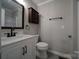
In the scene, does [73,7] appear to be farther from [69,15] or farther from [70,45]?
[70,45]

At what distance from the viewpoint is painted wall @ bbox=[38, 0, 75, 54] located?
2375mm

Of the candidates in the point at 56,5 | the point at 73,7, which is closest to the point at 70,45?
the point at 73,7

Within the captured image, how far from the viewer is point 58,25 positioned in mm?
2668

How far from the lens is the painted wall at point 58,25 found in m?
2.38

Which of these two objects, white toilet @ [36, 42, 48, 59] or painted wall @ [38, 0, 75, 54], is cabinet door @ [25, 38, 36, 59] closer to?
white toilet @ [36, 42, 48, 59]

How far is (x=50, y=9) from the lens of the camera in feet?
A: 9.50

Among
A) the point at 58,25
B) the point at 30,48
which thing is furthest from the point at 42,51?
the point at 58,25

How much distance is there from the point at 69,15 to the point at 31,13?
1.47 metres

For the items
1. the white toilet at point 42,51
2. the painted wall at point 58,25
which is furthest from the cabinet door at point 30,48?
the painted wall at point 58,25

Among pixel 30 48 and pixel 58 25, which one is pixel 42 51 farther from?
pixel 58 25

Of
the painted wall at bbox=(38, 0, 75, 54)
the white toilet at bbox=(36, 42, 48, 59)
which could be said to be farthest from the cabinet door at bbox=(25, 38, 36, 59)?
the painted wall at bbox=(38, 0, 75, 54)

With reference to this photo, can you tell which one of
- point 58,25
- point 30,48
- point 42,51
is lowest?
point 42,51

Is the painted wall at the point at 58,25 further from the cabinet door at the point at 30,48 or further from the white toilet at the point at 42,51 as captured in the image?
the cabinet door at the point at 30,48

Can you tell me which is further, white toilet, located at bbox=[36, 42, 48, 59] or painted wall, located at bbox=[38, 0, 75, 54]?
painted wall, located at bbox=[38, 0, 75, 54]
